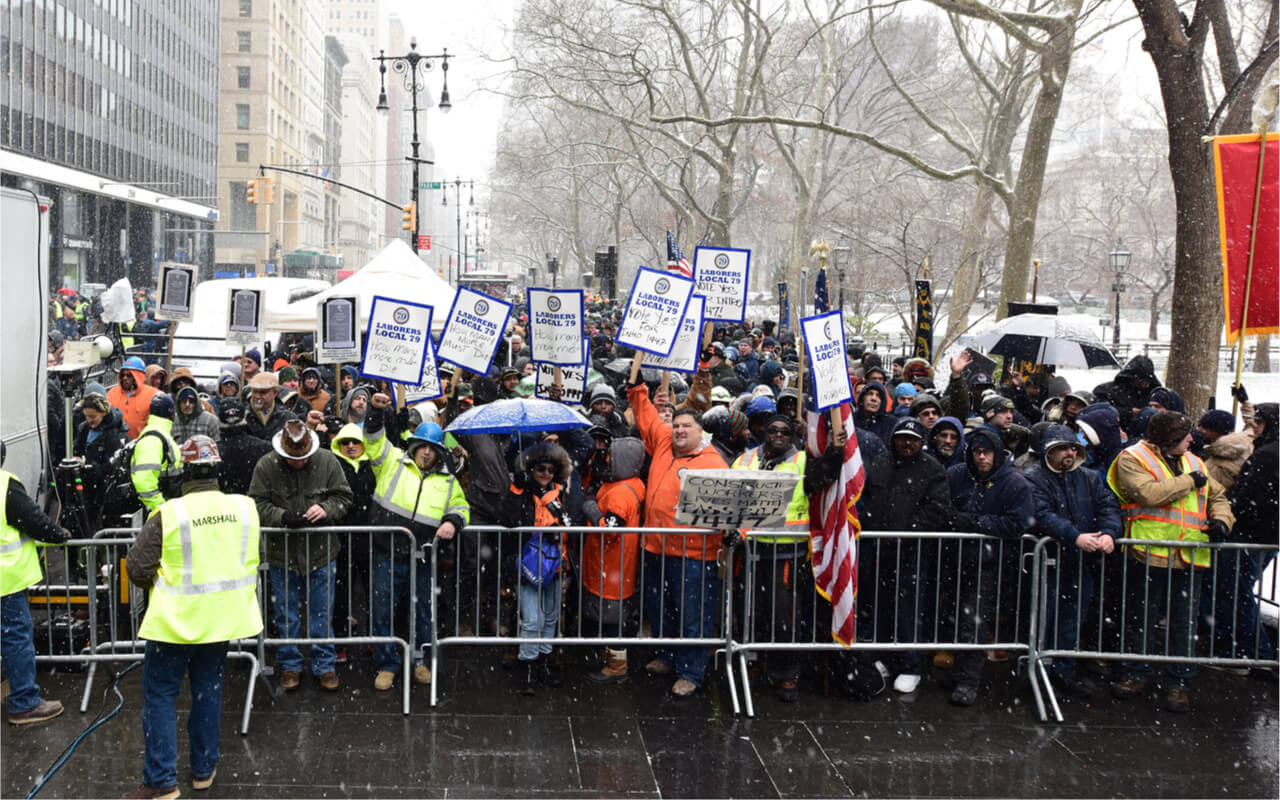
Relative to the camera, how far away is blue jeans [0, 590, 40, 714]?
626cm

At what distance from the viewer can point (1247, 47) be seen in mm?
31969

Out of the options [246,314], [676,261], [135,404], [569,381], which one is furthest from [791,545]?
[246,314]

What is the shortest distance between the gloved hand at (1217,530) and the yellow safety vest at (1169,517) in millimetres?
57

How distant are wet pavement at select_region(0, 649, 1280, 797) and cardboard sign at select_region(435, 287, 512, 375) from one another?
118 inches

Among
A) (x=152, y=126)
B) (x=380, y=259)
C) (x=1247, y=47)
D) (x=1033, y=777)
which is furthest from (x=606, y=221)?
(x=1033, y=777)

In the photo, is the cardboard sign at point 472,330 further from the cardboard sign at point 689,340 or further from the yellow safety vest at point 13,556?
the yellow safety vest at point 13,556

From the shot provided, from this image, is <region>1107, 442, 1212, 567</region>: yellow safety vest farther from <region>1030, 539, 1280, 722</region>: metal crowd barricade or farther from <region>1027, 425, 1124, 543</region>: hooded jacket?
<region>1027, 425, 1124, 543</region>: hooded jacket

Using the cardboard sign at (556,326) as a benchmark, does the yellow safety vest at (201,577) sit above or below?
below

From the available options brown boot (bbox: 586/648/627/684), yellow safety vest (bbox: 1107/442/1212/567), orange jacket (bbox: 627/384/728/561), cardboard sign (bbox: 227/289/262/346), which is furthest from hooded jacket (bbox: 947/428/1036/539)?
cardboard sign (bbox: 227/289/262/346)

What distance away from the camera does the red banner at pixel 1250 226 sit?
28.6 ft

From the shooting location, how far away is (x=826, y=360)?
6488 mm

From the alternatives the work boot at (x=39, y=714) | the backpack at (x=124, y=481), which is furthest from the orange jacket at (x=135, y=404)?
the work boot at (x=39, y=714)

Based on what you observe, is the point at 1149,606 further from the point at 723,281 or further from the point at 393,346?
the point at 393,346

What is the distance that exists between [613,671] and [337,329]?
18.7ft
